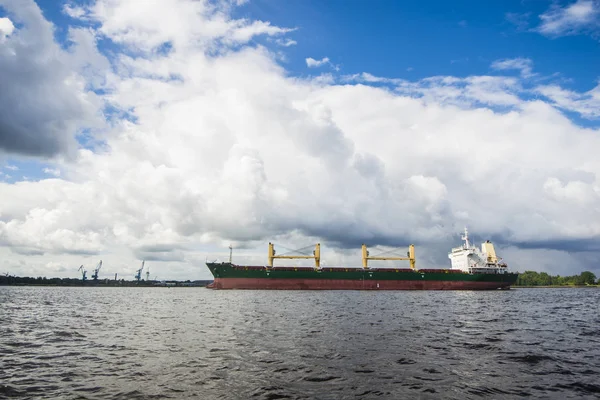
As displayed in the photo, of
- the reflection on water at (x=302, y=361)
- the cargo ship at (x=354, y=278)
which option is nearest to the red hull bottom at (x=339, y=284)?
the cargo ship at (x=354, y=278)

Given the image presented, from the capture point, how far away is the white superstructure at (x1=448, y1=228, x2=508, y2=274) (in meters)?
86.3

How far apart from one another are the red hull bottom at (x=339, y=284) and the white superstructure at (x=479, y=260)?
4.29 meters

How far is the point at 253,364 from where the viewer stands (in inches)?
495

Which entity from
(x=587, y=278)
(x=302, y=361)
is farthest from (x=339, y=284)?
(x=587, y=278)

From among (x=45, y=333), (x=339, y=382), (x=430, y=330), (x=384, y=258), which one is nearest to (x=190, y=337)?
(x=45, y=333)

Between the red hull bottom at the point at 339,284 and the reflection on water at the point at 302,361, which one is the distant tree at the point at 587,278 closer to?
the red hull bottom at the point at 339,284

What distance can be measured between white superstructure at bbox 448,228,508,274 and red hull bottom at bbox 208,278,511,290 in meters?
4.29

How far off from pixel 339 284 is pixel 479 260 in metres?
38.3

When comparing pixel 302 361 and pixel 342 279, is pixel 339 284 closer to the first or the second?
pixel 342 279

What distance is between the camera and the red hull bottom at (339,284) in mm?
78875

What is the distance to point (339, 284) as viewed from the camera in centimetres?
8106

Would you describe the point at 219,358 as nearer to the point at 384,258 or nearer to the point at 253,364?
the point at 253,364

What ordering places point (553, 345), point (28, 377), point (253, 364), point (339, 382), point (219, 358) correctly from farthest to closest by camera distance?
point (553, 345) < point (219, 358) < point (253, 364) < point (28, 377) < point (339, 382)

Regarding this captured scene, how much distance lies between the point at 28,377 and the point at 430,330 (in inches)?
758
